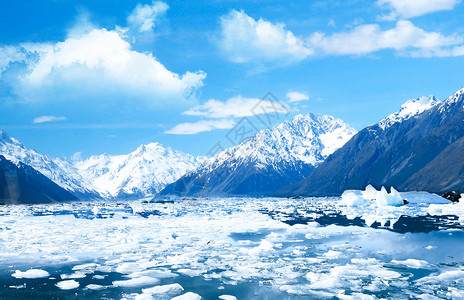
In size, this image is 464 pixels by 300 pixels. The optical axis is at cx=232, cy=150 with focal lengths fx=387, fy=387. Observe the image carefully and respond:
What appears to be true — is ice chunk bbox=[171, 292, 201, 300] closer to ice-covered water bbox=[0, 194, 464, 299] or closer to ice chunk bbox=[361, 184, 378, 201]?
ice-covered water bbox=[0, 194, 464, 299]

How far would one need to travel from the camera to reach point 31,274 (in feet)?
61.7

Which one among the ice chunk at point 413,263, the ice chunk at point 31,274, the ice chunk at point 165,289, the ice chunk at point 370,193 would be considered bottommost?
the ice chunk at point 413,263

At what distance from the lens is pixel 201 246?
92.4ft

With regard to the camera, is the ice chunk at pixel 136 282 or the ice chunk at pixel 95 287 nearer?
the ice chunk at pixel 95 287

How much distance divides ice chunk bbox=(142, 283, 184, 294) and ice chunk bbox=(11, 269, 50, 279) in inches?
249

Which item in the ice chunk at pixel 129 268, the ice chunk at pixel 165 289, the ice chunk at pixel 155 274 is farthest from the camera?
the ice chunk at pixel 129 268

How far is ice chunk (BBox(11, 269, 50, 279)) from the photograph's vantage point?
18516 mm

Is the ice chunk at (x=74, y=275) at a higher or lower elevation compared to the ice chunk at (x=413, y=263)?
higher

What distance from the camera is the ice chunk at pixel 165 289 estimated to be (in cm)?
1570

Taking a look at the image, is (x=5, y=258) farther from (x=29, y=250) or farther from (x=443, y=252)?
(x=443, y=252)

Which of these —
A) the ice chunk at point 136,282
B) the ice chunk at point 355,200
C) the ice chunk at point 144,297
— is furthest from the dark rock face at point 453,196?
the ice chunk at point 144,297

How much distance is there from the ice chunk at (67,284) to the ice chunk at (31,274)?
221cm

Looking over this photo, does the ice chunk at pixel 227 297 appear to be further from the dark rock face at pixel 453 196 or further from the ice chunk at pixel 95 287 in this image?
the dark rock face at pixel 453 196

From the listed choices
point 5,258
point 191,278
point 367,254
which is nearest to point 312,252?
point 367,254
